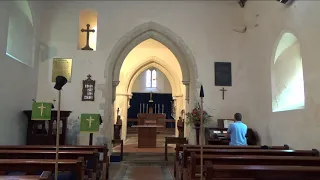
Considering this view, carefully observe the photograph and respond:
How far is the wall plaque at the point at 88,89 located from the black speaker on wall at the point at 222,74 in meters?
3.49

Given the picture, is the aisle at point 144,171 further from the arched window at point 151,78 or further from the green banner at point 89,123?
the arched window at point 151,78

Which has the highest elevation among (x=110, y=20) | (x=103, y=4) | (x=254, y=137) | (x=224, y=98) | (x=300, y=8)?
(x=103, y=4)

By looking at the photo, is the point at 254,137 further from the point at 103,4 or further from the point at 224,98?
the point at 103,4

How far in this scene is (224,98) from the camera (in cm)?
775

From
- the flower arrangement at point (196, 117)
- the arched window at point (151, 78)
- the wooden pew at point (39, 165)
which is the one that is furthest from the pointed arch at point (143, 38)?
the arched window at point (151, 78)

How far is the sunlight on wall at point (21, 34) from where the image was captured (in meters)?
6.32

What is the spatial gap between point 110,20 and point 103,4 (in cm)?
53

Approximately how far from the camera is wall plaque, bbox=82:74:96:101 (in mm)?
7574

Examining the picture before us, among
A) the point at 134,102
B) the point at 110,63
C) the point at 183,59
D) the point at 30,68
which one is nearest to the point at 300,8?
the point at 183,59

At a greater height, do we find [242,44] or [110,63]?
[242,44]

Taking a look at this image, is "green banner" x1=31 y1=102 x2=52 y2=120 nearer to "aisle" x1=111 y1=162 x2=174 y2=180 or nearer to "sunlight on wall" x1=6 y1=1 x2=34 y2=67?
"sunlight on wall" x1=6 y1=1 x2=34 y2=67

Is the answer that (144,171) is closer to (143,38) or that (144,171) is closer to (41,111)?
(41,111)

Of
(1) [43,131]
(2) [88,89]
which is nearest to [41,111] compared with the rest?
(1) [43,131]

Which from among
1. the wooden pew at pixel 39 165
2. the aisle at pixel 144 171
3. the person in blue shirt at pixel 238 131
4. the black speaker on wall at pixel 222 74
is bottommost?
the aisle at pixel 144 171
